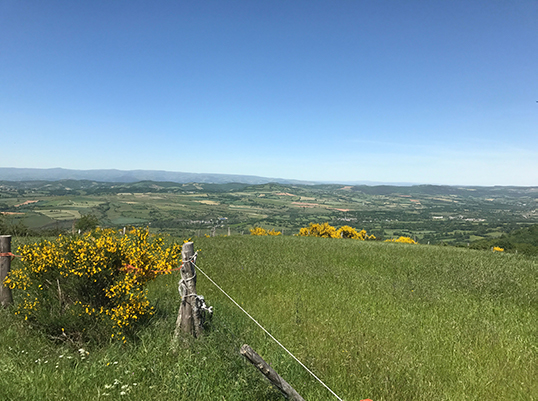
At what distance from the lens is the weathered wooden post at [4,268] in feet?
24.2

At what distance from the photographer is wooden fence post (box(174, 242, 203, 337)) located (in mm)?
5543

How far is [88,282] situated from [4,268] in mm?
3626

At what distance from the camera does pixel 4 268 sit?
748 centimetres

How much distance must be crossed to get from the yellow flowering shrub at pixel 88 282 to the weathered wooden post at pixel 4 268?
1951mm

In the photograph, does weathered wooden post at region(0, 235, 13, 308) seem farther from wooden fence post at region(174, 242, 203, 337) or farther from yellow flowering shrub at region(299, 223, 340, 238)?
yellow flowering shrub at region(299, 223, 340, 238)

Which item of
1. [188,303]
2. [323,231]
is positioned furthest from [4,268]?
[323,231]

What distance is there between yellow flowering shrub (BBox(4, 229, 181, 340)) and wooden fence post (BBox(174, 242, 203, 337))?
1.31ft

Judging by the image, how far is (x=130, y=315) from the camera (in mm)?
5328

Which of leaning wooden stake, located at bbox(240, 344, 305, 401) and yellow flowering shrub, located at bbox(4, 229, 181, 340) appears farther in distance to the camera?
yellow flowering shrub, located at bbox(4, 229, 181, 340)

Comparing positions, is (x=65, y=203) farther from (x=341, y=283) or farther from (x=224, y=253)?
(x=341, y=283)

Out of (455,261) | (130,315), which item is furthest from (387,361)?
(455,261)

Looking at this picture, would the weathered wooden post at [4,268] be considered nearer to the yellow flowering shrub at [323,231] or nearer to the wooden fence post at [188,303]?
the wooden fence post at [188,303]

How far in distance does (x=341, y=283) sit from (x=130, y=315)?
8.83 metres

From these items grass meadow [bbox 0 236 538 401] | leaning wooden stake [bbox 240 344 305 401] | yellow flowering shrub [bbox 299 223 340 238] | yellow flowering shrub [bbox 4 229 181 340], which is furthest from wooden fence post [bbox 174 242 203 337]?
yellow flowering shrub [bbox 299 223 340 238]
